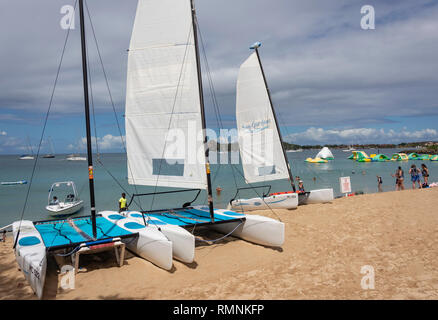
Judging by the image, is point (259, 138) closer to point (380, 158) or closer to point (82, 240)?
point (82, 240)

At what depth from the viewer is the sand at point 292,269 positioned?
5.18 m

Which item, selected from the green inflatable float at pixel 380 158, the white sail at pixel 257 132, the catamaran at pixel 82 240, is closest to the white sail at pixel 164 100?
the catamaran at pixel 82 240

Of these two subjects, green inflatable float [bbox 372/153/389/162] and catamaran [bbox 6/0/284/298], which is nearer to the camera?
catamaran [bbox 6/0/284/298]

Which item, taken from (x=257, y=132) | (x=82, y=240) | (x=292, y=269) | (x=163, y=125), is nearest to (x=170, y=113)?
(x=163, y=125)

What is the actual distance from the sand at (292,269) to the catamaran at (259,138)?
12.4 feet

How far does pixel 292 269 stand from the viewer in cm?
628

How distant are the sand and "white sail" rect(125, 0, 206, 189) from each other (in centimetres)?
235

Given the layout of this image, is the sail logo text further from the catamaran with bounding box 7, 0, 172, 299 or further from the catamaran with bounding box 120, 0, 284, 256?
the catamaran with bounding box 7, 0, 172, 299

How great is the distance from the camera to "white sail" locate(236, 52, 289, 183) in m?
13.2

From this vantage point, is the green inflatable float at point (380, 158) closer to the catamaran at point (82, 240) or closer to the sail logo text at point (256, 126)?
the sail logo text at point (256, 126)

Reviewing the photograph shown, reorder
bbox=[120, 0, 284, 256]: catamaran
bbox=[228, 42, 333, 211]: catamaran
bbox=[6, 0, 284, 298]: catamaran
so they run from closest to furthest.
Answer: bbox=[6, 0, 284, 298]: catamaran → bbox=[120, 0, 284, 256]: catamaran → bbox=[228, 42, 333, 211]: catamaran

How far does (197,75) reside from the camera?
7953mm

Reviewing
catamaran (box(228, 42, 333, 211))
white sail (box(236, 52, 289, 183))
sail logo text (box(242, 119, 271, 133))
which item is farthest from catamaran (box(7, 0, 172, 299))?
sail logo text (box(242, 119, 271, 133))

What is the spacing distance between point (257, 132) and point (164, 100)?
599 centimetres
